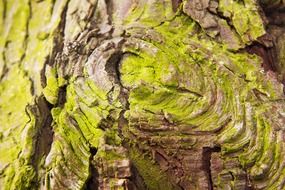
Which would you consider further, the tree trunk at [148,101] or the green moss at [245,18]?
the green moss at [245,18]

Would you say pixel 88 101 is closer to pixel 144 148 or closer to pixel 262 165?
pixel 144 148

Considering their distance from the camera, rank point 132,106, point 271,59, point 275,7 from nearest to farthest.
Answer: point 132,106, point 271,59, point 275,7

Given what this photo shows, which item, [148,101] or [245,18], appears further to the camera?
[245,18]

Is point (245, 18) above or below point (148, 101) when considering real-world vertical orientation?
above

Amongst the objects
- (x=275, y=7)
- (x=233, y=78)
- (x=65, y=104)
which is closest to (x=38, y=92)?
(x=65, y=104)

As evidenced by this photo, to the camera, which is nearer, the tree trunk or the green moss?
the tree trunk

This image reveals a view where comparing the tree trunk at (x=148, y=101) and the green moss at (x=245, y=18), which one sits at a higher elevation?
the green moss at (x=245, y=18)

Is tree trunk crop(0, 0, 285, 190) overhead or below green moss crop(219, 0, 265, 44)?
below

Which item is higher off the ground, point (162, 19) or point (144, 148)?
point (162, 19)
